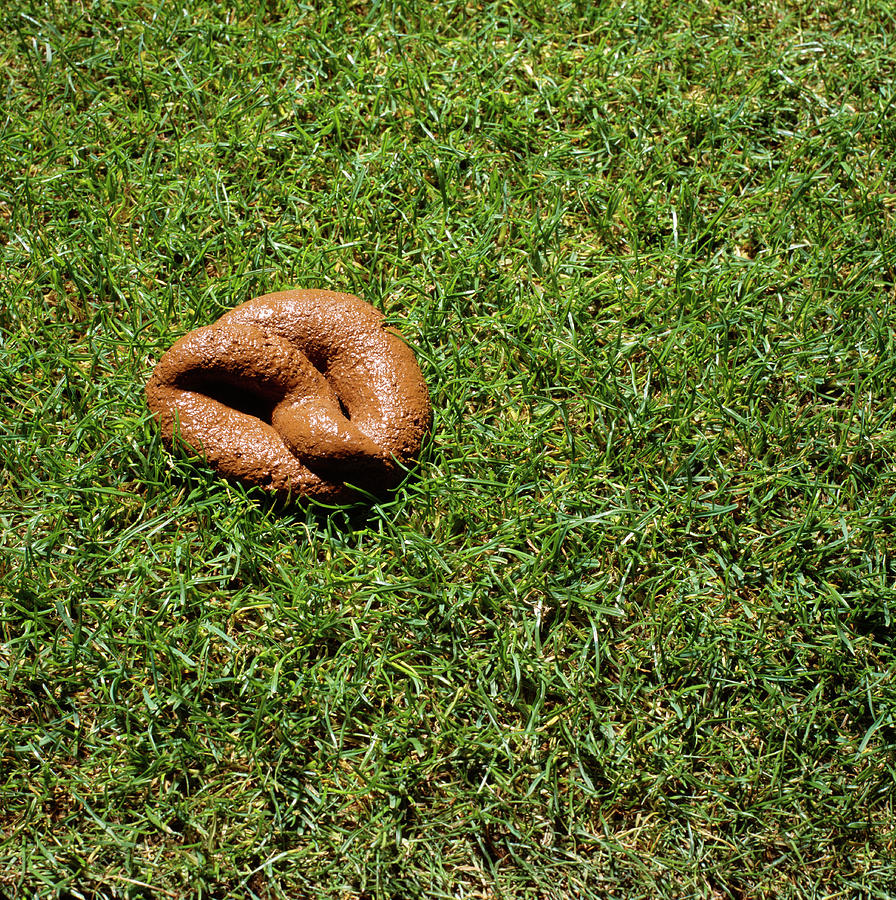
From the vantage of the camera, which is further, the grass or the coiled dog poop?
the coiled dog poop

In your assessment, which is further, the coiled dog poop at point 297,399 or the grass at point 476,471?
the coiled dog poop at point 297,399

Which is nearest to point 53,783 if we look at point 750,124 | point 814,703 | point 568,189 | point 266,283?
point 266,283

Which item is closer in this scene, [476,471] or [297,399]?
[297,399]

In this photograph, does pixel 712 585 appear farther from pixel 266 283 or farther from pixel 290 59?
pixel 290 59

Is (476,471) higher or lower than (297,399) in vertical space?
lower
